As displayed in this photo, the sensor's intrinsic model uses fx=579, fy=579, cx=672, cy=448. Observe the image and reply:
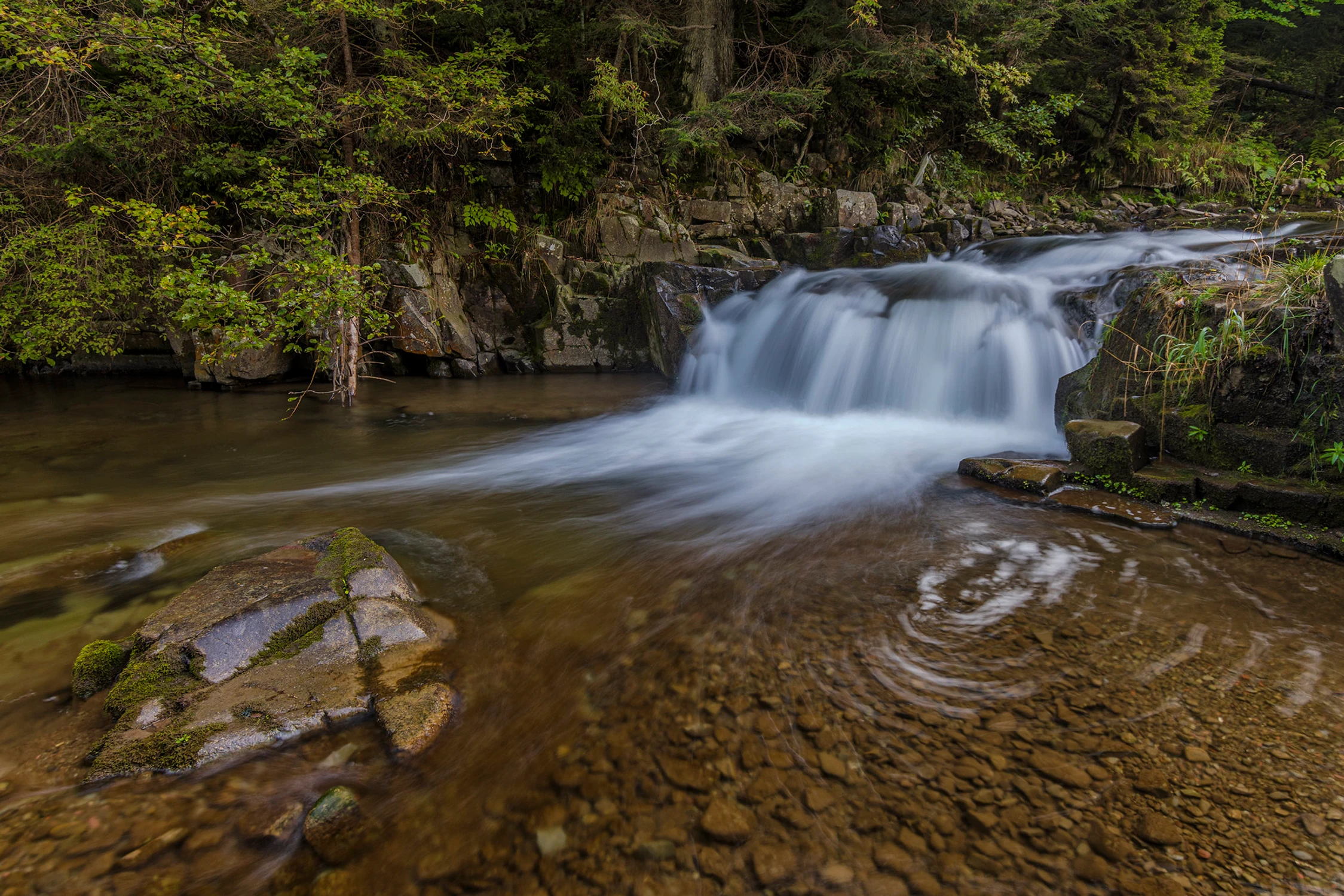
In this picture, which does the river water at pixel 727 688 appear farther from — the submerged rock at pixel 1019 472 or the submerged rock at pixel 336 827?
the submerged rock at pixel 1019 472

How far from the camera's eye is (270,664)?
7.48 feet

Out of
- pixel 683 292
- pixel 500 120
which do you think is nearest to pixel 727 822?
pixel 683 292

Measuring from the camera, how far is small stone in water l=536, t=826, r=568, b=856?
1698 millimetres

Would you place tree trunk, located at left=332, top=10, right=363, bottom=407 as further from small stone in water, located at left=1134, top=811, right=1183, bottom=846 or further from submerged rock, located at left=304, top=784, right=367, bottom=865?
small stone in water, located at left=1134, top=811, right=1183, bottom=846

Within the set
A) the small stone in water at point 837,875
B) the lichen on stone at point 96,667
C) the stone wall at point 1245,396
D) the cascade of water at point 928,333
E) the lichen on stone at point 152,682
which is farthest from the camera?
the cascade of water at point 928,333

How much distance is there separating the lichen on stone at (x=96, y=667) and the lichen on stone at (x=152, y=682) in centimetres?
8

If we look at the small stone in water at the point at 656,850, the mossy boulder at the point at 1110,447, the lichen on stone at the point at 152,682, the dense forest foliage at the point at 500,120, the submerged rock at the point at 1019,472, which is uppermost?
the dense forest foliage at the point at 500,120

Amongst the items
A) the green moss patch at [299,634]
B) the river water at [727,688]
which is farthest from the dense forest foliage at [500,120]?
the green moss patch at [299,634]

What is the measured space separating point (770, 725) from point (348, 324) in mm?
7606

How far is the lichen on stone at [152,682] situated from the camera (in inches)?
82.5

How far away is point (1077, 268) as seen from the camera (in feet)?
27.2

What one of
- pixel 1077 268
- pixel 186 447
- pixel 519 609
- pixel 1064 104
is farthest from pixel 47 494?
pixel 1064 104

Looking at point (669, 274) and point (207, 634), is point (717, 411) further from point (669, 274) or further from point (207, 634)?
point (207, 634)

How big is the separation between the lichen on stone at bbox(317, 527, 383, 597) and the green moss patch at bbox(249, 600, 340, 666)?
115mm
